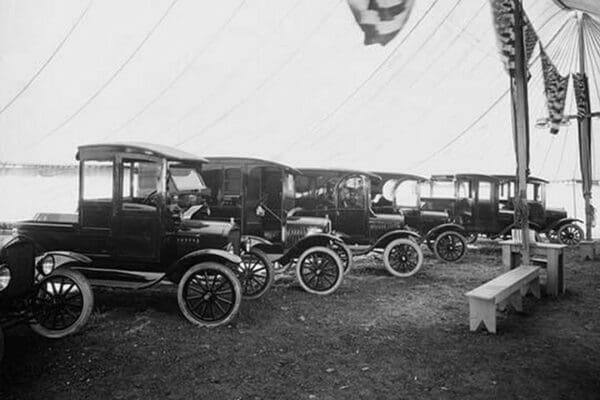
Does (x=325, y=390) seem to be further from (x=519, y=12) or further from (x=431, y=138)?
(x=431, y=138)

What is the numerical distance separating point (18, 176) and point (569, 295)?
8932 millimetres

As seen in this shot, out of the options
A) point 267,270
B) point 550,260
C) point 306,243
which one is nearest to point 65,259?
point 267,270

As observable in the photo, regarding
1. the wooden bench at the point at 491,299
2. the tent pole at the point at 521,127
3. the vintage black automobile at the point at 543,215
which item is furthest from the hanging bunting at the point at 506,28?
the vintage black automobile at the point at 543,215

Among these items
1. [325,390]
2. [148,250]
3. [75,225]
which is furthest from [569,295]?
[75,225]

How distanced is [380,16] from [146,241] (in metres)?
4.50

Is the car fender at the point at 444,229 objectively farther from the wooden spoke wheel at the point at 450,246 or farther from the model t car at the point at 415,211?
the wooden spoke wheel at the point at 450,246

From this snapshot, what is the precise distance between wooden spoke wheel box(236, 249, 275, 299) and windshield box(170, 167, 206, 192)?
1.23m

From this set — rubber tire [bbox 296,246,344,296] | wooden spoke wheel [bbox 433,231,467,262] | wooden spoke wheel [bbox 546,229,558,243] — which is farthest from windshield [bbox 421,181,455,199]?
rubber tire [bbox 296,246,344,296]

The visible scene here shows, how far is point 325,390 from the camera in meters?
2.61

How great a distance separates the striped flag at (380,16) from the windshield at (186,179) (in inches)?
136

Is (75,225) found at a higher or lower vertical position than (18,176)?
lower

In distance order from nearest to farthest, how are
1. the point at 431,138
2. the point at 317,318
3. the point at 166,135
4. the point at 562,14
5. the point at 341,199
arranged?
the point at 317,318 → the point at 341,199 → the point at 166,135 → the point at 562,14 → the point at 431,138

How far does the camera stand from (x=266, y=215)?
223 inches

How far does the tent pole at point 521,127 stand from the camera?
533cm
